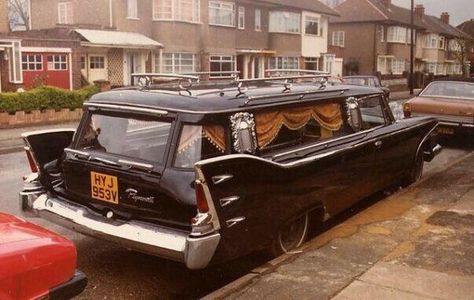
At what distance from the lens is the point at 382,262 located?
5133 millimetres

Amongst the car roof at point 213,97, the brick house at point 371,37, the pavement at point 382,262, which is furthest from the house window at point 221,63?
the car roof at point 213,97

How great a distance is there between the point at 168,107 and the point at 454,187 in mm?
5275

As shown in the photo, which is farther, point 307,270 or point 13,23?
point 13,23

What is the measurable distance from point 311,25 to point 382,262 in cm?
3878

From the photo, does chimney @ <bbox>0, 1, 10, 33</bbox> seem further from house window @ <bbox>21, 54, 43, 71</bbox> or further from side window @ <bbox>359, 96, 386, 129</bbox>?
side window @ <bbox>359, 96, 386, 129</bbox>

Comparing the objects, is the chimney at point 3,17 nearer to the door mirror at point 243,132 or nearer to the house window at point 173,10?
the house window at point 173,10

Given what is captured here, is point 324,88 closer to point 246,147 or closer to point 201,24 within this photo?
point 246,147

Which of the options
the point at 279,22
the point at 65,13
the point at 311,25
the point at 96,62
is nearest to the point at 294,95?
the point at 96,62

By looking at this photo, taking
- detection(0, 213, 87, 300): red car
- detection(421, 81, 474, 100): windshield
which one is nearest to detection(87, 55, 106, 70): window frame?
detection(421, 81, 474, 100): windshield

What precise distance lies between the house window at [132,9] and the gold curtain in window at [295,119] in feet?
83.4

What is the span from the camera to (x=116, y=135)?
212 inches

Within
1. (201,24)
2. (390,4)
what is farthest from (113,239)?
(390,4)

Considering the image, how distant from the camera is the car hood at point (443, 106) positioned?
13117mm

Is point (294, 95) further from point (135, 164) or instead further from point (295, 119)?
point (135, 164)
